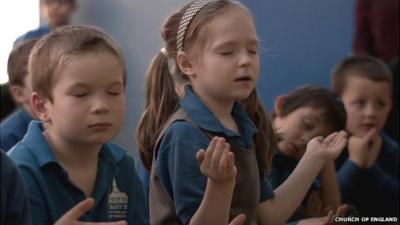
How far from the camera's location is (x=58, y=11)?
2951mm

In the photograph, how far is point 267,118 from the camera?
6.87 feet

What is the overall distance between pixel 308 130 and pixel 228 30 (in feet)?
2.37

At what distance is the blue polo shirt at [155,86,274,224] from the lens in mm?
1753

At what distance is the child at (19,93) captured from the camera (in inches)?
96.9

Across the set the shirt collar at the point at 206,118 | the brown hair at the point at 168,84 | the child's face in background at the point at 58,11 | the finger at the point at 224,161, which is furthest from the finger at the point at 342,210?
the child's face in background at the point at 58,11

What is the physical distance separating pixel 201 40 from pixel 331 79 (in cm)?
131

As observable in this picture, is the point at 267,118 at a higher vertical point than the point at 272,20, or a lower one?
lower

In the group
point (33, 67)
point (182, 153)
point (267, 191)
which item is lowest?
point (267, 191)

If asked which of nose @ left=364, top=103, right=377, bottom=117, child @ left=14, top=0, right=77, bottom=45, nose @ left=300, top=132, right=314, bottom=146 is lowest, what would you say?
nose @ left=300, top=132, right=314, bottom=146

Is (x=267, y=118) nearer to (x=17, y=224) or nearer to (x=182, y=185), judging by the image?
(x=182, y=185)

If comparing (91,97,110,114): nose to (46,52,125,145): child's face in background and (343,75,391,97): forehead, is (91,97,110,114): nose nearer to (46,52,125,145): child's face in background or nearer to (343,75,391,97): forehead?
(46,52,125,145): child's face in background

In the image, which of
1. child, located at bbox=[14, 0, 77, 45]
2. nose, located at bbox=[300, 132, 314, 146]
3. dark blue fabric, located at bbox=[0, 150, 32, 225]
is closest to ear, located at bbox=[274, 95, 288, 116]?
nose, located at bbox=[300, 132, 314, 146]

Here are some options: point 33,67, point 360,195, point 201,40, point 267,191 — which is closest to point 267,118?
point 267,191

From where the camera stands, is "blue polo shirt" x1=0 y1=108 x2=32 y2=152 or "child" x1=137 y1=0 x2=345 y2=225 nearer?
"child" x1=137 y1=0 x2=345 y2=225
